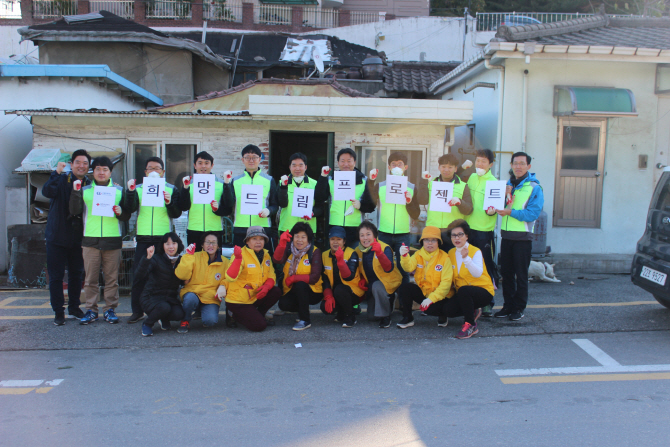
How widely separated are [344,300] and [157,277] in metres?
2.04

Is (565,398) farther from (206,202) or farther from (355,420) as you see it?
(206,202)

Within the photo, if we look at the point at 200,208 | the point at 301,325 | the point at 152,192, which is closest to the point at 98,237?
the point at 152,192

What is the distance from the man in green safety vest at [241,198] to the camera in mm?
6230

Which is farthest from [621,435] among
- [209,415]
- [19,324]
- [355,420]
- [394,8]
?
[394,8]

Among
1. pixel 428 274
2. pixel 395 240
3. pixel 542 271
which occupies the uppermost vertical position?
pixel 395 240

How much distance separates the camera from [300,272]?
5961mm

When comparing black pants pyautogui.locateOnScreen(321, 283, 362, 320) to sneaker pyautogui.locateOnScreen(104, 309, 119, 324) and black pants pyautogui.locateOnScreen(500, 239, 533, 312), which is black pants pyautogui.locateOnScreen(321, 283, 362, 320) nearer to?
black pants pyautogui.locateOnScreen(500, 239, 533, 312)

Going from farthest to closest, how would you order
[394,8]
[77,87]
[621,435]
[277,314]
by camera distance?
[394,8], [77,87], [277,314], [621,435]

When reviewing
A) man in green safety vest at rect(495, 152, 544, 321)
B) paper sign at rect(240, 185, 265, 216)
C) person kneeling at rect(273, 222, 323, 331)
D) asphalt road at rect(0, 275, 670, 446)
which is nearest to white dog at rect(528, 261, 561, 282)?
asphalt road at rect(0, 275, 670, 446)

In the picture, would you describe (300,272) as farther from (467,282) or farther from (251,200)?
(467,282)

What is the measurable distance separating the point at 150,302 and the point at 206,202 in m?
1.27

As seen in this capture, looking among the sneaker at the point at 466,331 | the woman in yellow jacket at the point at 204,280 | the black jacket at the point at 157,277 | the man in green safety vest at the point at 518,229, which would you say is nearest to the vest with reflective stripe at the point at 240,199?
the woman in yellow jacket at the point at 204,280

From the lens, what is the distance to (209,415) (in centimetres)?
379

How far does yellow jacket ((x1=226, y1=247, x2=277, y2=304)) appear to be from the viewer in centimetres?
569
